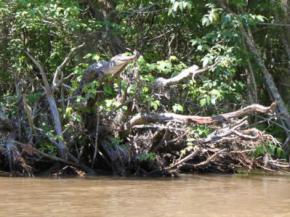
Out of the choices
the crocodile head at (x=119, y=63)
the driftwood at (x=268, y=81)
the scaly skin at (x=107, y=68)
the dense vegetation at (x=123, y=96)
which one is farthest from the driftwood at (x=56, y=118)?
the driftwood at (x=268, y=81)

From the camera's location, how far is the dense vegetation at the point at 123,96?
963cm

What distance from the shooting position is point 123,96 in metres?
9.49

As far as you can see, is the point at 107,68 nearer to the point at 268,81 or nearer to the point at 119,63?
the point at 119,63

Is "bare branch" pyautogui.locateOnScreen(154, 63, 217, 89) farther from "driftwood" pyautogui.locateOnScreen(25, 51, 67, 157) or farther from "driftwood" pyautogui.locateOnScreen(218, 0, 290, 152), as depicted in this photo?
"driftwood" pyautogui.locateOnScreen(218, 0, 290, 152)

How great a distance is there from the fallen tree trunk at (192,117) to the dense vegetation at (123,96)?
0.11 ft

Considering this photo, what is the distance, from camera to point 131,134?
10.0 metres

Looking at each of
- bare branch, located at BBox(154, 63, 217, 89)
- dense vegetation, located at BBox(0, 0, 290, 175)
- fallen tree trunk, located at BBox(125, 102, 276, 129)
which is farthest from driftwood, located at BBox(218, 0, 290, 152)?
fallen tree trunk, located at BBox(125, 102, 276, 129)

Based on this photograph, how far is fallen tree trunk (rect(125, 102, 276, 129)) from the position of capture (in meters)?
9.22

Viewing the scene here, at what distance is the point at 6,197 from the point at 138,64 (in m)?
3.13

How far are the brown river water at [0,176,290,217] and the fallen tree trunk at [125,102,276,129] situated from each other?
2.88 feet

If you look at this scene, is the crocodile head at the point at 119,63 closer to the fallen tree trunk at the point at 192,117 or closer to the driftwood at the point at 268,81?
the fallen tree trunk at the point at 192,117

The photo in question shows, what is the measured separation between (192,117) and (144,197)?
2.17 metres

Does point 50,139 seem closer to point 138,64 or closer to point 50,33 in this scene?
point 138,64

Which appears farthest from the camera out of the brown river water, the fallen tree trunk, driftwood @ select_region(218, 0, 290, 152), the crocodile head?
driftwood @ select_region(218, 0, 290, 152)
